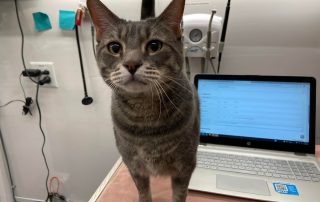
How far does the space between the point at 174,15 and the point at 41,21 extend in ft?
2.44

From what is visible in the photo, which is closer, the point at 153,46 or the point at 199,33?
the point at 153,46

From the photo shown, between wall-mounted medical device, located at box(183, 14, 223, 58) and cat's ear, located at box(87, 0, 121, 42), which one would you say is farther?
wall-mounted medical device, located at box(183, 14, 223, 58)

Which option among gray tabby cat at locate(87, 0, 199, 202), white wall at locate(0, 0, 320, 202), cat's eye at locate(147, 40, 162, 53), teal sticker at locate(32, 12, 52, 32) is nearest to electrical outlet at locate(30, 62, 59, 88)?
white wall at locate(0, 0, 320, 202)

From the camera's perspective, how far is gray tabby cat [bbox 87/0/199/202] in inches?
19.2

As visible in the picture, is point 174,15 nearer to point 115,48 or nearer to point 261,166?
point 115,48

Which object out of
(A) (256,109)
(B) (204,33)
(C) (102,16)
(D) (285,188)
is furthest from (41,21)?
(D) (285,188)

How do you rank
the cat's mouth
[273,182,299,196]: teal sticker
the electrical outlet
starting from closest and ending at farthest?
the cat's mouth
[273,182,299,196]: teal sticker
the electrical outlet

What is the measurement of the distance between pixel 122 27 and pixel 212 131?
518mm

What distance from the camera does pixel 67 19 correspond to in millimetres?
946

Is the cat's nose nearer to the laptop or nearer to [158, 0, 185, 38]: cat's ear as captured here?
[158, 0, 185, 38]: cat's ear

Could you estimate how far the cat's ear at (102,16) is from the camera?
0.52 meters

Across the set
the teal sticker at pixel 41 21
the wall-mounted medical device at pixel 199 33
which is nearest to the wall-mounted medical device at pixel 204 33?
the wall-mounted medical device at pixel 199 33

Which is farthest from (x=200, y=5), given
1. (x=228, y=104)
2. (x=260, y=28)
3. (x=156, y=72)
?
(x=156, y=72)

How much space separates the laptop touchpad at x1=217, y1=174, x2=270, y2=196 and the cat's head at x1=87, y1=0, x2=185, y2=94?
13.8 inches
